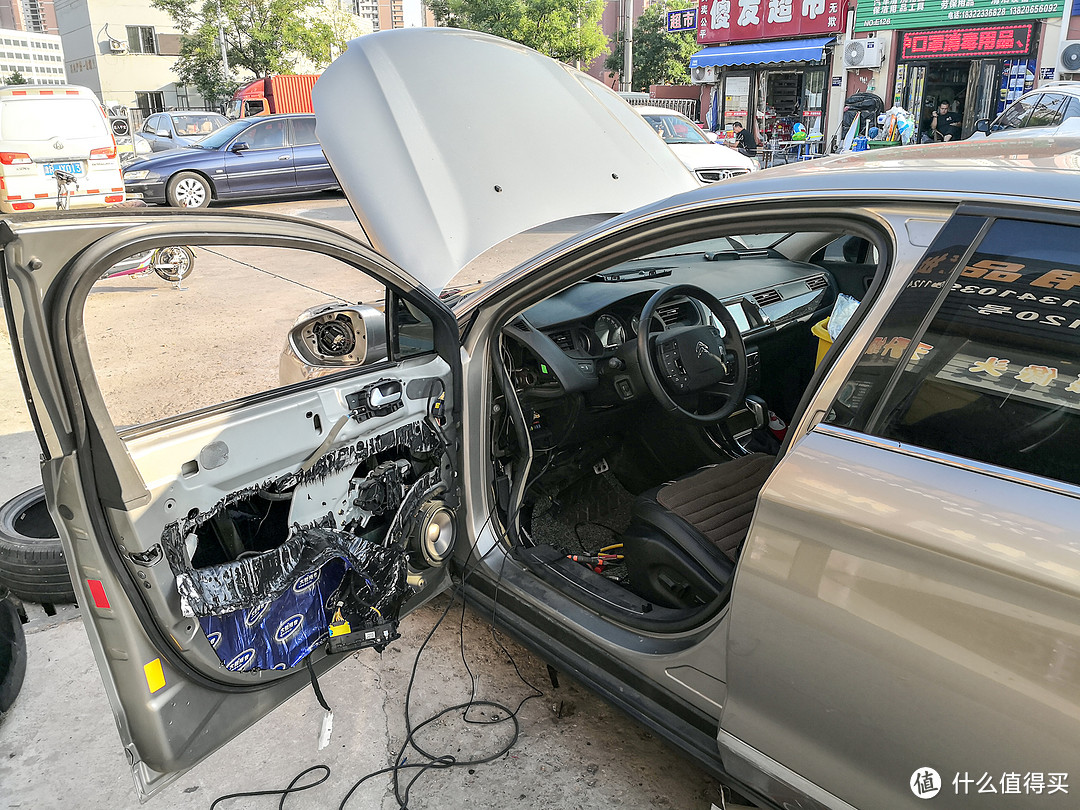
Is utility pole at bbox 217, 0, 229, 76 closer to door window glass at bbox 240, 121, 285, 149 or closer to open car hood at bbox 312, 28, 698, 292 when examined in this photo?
door window glass at bbox 240, 121, 285, 149

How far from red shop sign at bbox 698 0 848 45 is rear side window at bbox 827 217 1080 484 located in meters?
22.9

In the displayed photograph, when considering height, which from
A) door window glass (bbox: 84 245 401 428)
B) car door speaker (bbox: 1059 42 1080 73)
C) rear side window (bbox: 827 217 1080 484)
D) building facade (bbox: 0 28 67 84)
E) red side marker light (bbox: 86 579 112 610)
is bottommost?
door window glass (bbox: 84 245 401 428)

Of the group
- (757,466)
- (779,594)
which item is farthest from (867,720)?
(757,466)

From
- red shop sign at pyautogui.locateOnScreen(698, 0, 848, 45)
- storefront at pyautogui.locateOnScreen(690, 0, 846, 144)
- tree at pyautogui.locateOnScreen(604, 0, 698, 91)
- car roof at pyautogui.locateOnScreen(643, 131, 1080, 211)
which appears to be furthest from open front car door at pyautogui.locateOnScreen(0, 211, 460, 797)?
tree at pyautogui.locateOnScreen(604, 0, 698, 91)

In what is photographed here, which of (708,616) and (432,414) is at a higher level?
(432,414)

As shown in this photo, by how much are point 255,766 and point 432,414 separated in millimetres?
1128

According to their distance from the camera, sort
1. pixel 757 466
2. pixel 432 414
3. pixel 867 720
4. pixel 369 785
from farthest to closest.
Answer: pixel 757 466 < pixel 432 414 < pixel 369 785 < pixel 867 720

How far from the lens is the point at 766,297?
342 cm

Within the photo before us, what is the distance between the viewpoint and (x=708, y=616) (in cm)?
188

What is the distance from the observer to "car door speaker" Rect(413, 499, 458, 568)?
92.7 inches

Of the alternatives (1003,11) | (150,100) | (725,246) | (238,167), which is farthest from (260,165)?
(150,100)

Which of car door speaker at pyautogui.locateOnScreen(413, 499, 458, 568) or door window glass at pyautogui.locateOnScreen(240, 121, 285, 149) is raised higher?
door window glass at pyautogui.locateOnScreen(240, 121, 285, 149)

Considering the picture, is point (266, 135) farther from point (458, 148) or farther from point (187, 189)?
point (458, 148)

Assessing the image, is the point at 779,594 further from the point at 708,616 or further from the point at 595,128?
the point at 595,128
